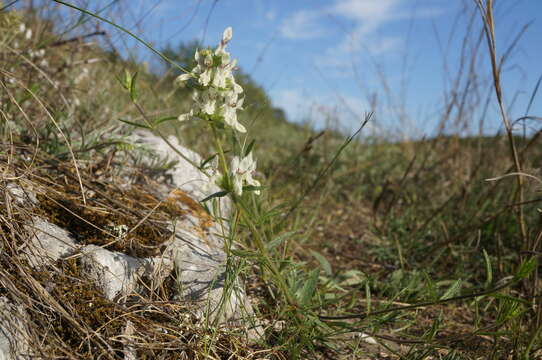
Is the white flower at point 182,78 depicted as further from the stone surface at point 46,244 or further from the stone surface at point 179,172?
the stone surface at point 179,172

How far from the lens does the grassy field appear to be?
1355 millimetres

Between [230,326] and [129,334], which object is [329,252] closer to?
[230,326]

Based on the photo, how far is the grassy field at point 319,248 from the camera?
1.36 metres

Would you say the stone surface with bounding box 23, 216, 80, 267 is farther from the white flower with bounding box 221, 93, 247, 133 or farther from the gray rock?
the white flower with bounding box 221, 93, 247, 133

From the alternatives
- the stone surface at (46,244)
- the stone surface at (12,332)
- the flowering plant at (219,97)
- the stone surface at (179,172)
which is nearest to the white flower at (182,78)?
the flowering plant at (219,97)

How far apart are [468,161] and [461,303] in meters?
1.60

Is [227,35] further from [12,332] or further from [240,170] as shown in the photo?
[12,332]

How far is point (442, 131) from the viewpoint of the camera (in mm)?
3533

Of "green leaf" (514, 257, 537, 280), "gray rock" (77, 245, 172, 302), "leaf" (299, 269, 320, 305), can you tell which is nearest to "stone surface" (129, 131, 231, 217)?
"gray rock" (77, 245, 172, 302)

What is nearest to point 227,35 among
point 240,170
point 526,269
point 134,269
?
point 240,170

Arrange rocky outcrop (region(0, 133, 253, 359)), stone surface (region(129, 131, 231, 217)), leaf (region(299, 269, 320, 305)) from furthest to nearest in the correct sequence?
stone surface (region(129, 131, 231, 217))
leaf (region(299, 269, 320, 305))
rocky outcrop (region(0, 133, 253, 359))

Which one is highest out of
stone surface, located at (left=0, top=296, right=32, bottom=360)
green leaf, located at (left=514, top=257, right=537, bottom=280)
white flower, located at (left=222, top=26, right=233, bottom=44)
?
white flower, located at (left=222, top=26, right=233, bottom=44)

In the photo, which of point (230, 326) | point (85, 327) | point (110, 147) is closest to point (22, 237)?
point (85, 327)

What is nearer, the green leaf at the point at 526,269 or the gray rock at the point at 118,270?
the green leaf at the point at 526,269
